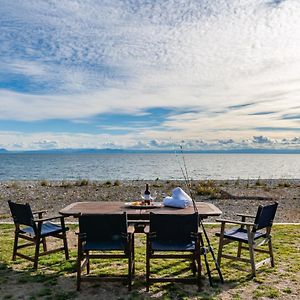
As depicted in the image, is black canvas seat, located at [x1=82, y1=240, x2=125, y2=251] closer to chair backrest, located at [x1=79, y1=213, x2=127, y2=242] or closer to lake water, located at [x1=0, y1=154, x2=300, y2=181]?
chair backrest, located at [x1=79, y1=213, x2=127, y2=242]

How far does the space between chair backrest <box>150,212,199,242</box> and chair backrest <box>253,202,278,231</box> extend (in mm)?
839

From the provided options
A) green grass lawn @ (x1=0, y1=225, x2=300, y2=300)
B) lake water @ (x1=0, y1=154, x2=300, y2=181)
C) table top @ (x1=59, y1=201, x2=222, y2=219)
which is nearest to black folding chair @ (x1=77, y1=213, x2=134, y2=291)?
green grass lawn @ (x1=0, y1=225, x2=300, y2=300)

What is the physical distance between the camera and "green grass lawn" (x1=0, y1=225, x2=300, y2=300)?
378cm

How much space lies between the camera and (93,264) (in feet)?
15.7

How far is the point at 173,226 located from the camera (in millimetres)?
3912

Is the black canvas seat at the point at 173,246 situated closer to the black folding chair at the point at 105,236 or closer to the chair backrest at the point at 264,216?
the black folding chair at the point at 105,236

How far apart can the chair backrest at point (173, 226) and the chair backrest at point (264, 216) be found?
839 mm

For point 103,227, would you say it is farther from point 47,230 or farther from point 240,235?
point 240,235

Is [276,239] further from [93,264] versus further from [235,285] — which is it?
[93,264]

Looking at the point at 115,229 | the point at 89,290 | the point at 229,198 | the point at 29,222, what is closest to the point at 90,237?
the point at 115,229

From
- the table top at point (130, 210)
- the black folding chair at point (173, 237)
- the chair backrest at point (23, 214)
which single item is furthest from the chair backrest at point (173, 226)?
the chair backrest at point (23, 214)

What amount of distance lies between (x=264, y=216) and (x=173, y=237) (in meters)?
1.21

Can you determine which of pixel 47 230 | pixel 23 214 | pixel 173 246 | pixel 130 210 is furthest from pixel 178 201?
pixel 23 214

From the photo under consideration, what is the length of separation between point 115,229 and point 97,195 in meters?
10.1
